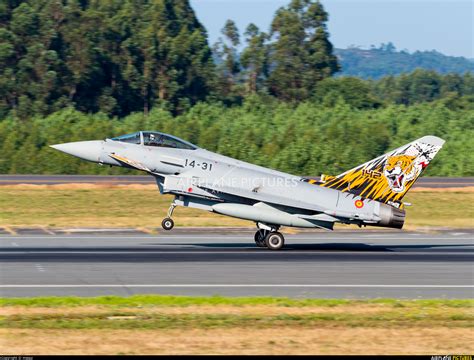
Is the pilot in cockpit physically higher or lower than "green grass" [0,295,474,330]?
higher

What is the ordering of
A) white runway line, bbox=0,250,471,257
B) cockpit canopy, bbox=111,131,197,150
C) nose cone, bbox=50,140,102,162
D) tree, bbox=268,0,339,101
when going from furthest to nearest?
1. tree, bbox=268,0,339,101
2. cockpit canopy, bbox=111,131,197,150
3. nose cone, bbox=50,140,102,162
4. white runway line, bbox=0,250,471,257

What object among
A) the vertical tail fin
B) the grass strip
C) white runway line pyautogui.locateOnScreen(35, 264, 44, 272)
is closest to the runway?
white runway line pyautogui.locateOnScreen(35, 264, 44, 272)

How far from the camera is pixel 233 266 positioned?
2108 centimetres

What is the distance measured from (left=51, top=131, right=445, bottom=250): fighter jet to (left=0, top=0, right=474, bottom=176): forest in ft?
102

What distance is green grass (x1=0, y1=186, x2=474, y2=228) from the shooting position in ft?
108

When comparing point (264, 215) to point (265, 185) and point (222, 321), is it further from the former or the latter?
point (222, 321)

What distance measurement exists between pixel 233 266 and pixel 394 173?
22.2 ft

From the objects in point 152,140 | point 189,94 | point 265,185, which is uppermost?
point 189,94

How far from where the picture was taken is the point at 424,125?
68375mm

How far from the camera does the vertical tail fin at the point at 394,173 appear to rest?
82.2 feet

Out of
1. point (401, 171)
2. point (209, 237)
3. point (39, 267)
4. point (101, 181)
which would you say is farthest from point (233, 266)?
point (101, 181)

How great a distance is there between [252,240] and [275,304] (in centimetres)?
1197

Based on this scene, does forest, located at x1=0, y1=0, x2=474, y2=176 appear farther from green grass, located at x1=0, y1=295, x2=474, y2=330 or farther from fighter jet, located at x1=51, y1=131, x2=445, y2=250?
green grass, located at x1=0, y1=295, x2=474, y2=330

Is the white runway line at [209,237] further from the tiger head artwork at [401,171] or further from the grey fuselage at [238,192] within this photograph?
the tiger head artwork at [401,171]
